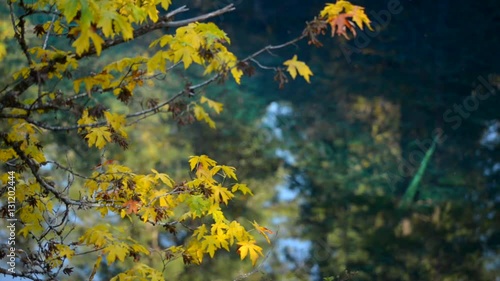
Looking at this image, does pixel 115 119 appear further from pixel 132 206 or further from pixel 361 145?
pixel 361 145

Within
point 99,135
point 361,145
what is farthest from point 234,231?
point 361,145

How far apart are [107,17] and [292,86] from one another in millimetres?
6844

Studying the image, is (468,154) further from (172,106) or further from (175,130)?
(172,106)

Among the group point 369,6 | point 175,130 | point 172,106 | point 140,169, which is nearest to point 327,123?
point 175,130

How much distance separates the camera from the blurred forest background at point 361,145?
205 inches

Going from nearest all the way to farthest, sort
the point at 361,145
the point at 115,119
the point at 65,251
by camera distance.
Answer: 1. the point at 115,119
2. the point at 65,251
3. the point at 361,145

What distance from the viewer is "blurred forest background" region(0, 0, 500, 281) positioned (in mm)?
5195

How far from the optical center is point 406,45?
33.4 ft

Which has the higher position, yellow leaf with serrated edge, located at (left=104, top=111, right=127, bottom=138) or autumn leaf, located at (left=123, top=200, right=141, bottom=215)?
yellow leaf with serrated edge, located at (left=104, top=111, right=127, bottom=138)

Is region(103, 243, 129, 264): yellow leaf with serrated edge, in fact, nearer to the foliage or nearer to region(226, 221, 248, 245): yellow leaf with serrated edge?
the foliage

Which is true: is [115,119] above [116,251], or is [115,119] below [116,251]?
above

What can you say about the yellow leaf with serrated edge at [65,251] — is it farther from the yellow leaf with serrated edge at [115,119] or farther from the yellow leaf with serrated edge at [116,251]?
the yellow leaf with serrated edge at [115,119]

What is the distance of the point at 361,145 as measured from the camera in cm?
728

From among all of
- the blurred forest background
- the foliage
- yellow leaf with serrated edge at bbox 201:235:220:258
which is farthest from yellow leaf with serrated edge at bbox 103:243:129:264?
the blurred forest background
